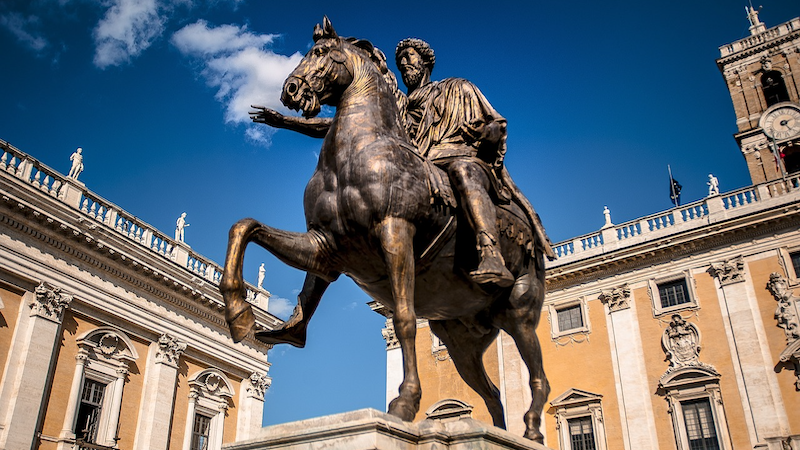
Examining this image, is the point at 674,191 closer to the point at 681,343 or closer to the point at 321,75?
the point at 681,343

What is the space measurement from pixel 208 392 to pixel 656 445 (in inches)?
647

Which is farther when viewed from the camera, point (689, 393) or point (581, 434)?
point (581, 434)

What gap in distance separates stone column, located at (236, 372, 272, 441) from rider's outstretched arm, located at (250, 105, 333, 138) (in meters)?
23.3

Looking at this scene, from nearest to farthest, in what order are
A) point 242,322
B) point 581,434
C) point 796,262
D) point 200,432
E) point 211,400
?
point 242,322, point 796,262, point 200,432, point 211,400, point 581,434

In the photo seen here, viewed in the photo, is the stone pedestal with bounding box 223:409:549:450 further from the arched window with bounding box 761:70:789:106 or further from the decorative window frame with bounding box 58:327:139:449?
the arched window with bounding box 761:70:789:106

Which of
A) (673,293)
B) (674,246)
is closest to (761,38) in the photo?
(674,246)

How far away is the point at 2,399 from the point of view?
1797cm

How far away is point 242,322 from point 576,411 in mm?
24334

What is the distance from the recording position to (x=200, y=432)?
24.7 meters

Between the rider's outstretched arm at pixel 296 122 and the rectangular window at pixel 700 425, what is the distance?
2265cm

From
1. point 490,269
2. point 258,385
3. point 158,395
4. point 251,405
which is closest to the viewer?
point 490,269

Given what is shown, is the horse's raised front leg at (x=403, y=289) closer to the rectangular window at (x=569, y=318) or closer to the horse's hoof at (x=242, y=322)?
the horse's hoof at (x=242, y=322)

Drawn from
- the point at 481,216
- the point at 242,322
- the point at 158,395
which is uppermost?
the point at 158,395

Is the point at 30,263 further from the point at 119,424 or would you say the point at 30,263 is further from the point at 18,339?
the point at 119,424
